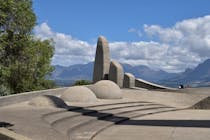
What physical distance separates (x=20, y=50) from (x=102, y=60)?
924cm

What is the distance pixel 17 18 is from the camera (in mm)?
25328

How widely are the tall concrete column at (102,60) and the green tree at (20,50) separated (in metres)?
6.75

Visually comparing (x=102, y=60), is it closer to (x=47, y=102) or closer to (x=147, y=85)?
(x=147, y=85)

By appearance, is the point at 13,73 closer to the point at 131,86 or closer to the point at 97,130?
the point at 131,86

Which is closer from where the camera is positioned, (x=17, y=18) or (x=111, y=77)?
(x=17, y=18)

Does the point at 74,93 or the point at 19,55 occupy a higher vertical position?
the point at 19,55

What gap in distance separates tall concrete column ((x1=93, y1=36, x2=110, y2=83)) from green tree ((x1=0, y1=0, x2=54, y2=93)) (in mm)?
6746

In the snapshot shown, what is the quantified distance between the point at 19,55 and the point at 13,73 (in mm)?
1430

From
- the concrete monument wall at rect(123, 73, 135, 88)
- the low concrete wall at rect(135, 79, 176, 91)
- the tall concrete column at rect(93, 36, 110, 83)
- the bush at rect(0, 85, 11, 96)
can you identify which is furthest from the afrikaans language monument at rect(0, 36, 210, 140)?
the tall concrete column at rect(93, 36, 110, 83)

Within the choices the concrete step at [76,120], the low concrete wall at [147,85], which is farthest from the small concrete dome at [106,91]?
the low concrete wall at [147,85]

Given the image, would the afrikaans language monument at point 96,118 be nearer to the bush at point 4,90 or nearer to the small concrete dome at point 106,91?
the small concrete dome at point 106,91

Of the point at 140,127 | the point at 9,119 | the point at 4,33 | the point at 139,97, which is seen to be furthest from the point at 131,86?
the point at 9,119

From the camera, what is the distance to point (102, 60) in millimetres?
33438

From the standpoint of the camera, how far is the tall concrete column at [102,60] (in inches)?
1316
